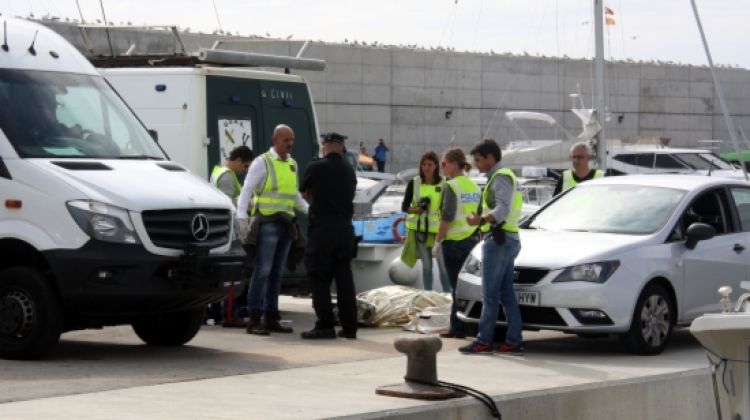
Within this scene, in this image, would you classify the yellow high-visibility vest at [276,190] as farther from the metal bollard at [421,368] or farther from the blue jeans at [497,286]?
the metal bollard at [421,368]

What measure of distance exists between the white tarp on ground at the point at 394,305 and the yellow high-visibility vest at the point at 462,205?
87 cm

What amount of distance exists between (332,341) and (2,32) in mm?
3851

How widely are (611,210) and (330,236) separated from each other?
2572 millimetres

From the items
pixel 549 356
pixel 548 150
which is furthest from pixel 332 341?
pixel 548 150

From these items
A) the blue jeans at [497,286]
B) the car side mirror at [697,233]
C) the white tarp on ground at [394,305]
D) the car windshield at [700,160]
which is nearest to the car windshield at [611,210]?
the car side mirror at [697,233]

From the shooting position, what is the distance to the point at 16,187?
12312 mm

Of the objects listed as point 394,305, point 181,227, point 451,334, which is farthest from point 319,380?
point 394,305

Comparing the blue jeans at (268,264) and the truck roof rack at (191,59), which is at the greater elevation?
the truck roof rack at (191,59)

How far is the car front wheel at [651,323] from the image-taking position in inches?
547

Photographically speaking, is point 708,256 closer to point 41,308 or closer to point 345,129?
point 41,308

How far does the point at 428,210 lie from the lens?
17.1 m

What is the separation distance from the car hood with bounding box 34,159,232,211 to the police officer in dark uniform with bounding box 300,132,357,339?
138cm

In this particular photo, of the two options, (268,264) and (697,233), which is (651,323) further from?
(268,264)

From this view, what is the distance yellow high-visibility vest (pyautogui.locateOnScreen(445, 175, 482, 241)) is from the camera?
51.1 feet
